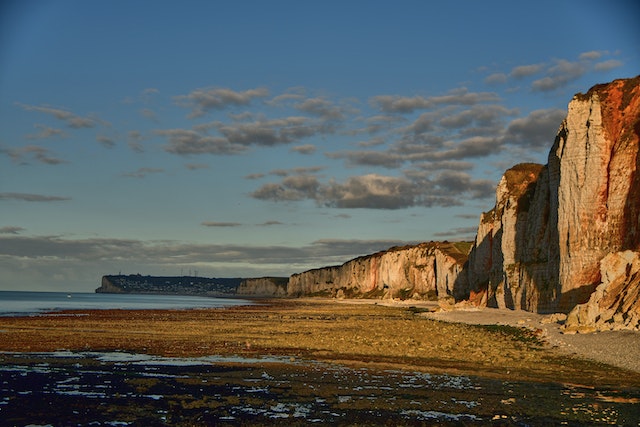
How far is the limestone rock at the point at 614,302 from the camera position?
34406 mm

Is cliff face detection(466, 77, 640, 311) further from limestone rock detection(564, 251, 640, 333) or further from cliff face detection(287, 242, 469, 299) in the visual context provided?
cliff face detection(287, 242, 469, 299)

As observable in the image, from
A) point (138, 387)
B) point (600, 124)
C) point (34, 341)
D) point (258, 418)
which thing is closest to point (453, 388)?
point (258, 418)

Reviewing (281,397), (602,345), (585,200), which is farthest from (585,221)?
(281,397)

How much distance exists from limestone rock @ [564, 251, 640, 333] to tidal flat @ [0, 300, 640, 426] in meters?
5.13

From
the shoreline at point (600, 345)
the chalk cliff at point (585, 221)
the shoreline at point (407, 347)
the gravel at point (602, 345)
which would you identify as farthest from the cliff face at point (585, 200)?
the gravel at point (602, 345)

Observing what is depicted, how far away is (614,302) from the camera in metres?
38.5

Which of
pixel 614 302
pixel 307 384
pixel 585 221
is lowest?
pixel 307 384

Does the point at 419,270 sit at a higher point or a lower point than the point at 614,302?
higher

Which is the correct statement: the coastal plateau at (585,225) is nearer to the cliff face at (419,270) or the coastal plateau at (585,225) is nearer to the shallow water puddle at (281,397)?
the shallow water puddle at (281,397)

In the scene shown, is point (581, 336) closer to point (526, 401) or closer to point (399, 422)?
point (526, 401)

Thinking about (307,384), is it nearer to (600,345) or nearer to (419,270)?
(600,345)

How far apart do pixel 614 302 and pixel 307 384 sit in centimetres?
2657

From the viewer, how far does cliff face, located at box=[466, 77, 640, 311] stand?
48.2 metres

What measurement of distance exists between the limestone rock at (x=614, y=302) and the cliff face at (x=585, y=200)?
4.60 metres
